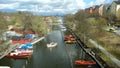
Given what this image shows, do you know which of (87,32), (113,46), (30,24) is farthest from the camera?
(30,24)

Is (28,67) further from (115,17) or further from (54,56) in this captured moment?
(115,17)

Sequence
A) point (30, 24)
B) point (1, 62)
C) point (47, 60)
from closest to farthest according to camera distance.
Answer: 1. point (1, 62)
2. point (47, 60)
3. point (30, 24)

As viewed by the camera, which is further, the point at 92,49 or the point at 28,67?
the point at 92,49

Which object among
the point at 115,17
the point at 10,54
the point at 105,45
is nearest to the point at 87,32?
the point at 105,45

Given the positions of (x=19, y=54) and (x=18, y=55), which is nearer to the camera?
(x=18, y=55)

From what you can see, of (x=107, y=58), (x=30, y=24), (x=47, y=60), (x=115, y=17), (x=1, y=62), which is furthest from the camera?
(x=115, y=17)

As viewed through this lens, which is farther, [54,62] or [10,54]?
[10,54]

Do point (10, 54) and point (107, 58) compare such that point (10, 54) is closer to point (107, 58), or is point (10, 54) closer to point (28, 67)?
point (28, 67)

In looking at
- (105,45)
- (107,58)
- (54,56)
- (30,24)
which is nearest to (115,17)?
(30,24)

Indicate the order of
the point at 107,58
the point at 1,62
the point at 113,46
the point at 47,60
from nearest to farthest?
the point at 107,58 → the point at 1,62 → the point at 47,60 → the point at 113,46
